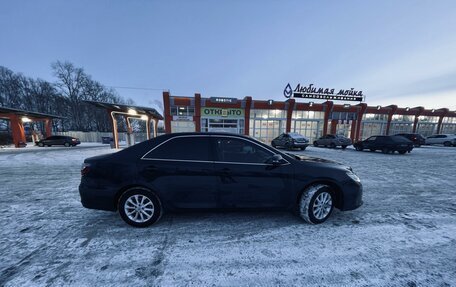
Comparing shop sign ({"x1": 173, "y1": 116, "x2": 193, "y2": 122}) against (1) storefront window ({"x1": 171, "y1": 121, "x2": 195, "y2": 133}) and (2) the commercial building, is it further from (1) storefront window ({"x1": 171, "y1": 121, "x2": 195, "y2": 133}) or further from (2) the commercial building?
(1) storefront window ({"x1": 171, "y1": 121, "x2": 195, "y2": 133})

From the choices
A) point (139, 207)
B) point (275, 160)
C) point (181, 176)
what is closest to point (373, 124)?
point (275, 160)

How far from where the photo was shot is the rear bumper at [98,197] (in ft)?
9.21

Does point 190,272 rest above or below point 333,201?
below

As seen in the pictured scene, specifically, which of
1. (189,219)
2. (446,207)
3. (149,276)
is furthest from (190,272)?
(446,207)

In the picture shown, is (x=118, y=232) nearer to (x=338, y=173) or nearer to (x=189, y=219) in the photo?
(x=189, y=219)

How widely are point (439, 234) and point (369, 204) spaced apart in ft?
3.78

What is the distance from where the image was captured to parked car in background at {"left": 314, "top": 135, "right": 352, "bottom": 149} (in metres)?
16.2

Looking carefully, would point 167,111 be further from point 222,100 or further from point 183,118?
point 222,100

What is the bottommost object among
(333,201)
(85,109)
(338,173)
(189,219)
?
(189,219)

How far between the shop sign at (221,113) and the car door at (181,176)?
718 inches

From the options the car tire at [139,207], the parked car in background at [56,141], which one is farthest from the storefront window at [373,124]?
the parked car in background at [56,141]

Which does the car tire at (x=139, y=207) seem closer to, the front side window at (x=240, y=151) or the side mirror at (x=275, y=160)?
the front side window at (x=240, y=151)

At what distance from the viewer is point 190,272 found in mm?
1949

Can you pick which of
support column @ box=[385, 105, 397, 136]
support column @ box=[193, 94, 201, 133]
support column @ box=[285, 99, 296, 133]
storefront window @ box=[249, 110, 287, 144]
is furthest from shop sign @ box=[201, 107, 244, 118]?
support column @ box=[385, 105, 397, 136]
